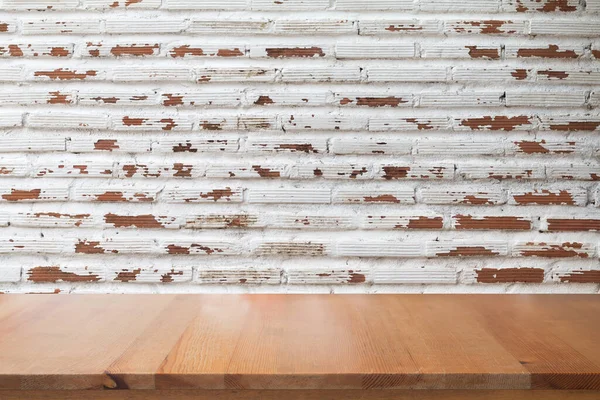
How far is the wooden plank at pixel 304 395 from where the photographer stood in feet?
2.54

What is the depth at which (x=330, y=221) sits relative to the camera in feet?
5.36

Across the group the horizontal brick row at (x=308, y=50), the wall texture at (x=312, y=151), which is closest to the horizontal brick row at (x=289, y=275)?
the wall texture at (x=312, y=151)

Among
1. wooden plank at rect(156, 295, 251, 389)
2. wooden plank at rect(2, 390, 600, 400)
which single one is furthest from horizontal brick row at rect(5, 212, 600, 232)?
wooden plank at rect(2, 390, 600, 400)

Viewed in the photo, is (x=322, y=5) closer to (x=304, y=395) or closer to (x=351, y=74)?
(x=351, y=74)

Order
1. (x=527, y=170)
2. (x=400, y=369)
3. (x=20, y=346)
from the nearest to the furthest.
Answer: (x=400, y=369), (x=20, y=346), (x=527, y=170)

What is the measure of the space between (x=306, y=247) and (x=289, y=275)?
0.31ft

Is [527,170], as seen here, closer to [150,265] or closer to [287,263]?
[287,263]

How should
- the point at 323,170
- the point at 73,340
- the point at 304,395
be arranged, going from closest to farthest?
the point at 304,395 → the point at 73,340 → the point at 323,170

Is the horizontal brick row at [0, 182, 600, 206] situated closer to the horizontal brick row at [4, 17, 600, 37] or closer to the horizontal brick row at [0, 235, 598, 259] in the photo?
the horizontal brick row at [0, 235, 598, 259]

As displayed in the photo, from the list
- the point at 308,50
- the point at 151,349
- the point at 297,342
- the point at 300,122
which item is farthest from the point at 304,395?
the point at 308,50

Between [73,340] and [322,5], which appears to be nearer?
[73,340]

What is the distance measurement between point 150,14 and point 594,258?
1482 millimetres

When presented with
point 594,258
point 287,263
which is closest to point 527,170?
point 594,258

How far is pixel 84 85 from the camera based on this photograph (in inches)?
65.9
